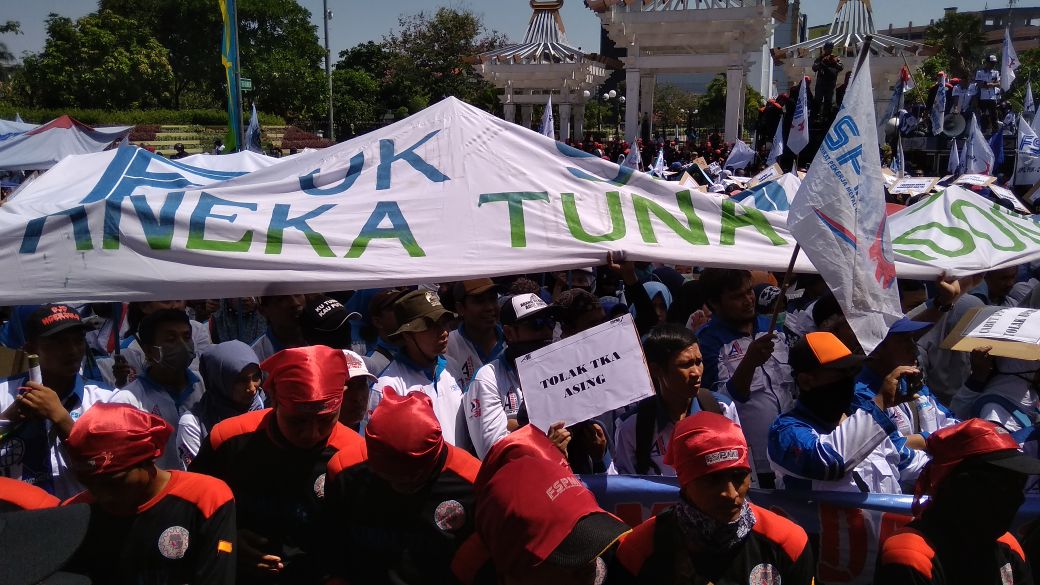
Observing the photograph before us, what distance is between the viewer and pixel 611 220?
3.73m

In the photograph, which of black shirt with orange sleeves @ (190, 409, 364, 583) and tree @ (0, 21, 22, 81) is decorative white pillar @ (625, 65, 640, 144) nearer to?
black shirt with orange sleeves @ (190, 409, 364, 583)

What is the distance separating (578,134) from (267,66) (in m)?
21.8

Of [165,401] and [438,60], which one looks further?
[438,60]

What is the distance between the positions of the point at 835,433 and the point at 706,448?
2.55ft

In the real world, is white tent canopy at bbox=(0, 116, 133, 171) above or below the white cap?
above

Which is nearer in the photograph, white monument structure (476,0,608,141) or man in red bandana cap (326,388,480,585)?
man in red bandana cap (326,388,480,585)

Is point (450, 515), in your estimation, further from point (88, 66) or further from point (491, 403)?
point (88, 66)

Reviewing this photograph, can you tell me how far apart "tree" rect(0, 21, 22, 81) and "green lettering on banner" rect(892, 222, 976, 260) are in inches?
2684

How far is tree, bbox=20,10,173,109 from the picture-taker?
143ft

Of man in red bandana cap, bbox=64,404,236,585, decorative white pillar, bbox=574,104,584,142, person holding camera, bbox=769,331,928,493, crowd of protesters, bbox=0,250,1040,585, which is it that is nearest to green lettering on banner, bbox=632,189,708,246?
crowd of protesters, bbox=0,250,1040,585

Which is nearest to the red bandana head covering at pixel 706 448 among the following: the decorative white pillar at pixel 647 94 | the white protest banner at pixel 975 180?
the white protest banner at pixel 975 180

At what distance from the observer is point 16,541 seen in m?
1.70

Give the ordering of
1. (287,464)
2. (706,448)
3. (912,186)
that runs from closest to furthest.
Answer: (706,448)
(287,464)
(912,186)

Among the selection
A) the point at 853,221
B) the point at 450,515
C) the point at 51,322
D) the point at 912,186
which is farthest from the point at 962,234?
the point at 912,186
